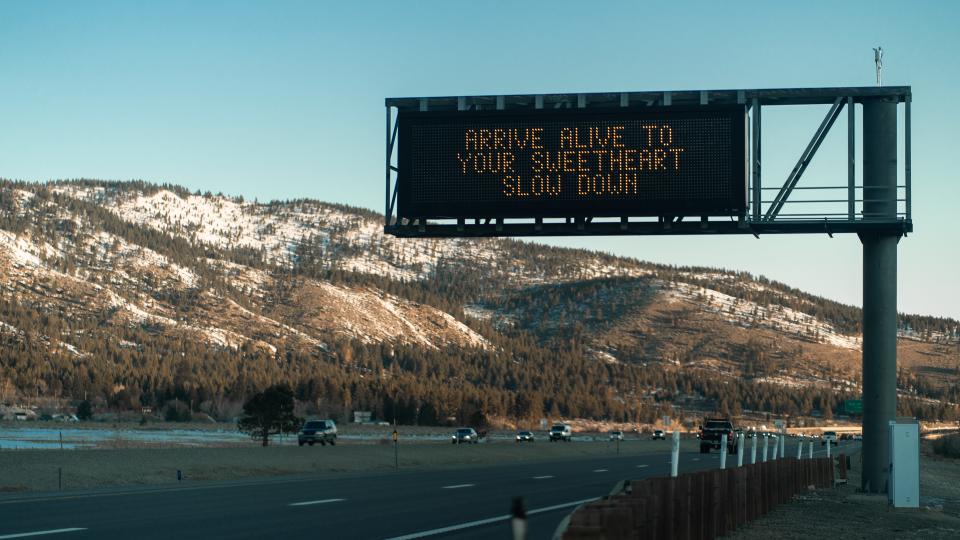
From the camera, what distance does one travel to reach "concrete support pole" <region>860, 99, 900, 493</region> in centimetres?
3091

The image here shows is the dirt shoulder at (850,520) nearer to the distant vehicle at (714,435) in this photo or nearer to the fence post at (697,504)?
the fence post at (697,504)

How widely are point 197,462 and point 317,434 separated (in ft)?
108

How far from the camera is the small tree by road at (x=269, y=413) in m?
79.6

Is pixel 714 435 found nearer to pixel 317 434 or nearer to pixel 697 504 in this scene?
pixel 317 434

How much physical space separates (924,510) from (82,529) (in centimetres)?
1776

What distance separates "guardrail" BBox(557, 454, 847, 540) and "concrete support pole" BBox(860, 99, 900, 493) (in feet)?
14.4

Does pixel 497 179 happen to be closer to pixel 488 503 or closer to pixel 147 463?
pixel 488 503

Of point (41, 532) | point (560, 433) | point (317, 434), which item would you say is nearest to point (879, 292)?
point (41, 532)

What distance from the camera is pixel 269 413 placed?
79438 millimetres

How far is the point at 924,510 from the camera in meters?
26.7

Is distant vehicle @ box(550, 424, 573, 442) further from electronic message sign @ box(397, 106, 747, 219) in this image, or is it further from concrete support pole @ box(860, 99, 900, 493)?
electronic message sign @ box(397, 106, 747, 219)

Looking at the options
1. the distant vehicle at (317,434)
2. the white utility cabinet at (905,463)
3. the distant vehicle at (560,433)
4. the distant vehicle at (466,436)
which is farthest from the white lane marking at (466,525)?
the distant vehicle at (560,433)

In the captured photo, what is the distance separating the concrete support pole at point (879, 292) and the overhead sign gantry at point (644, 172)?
3 cm

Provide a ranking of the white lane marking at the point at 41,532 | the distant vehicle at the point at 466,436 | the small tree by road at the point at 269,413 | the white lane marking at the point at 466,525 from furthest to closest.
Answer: the distant vehicle at the point at 466,436 → the small tree by road at the point at 269,413 → the white lane marking at the point at 466,525 → the white lane marking at the point at 41,532
